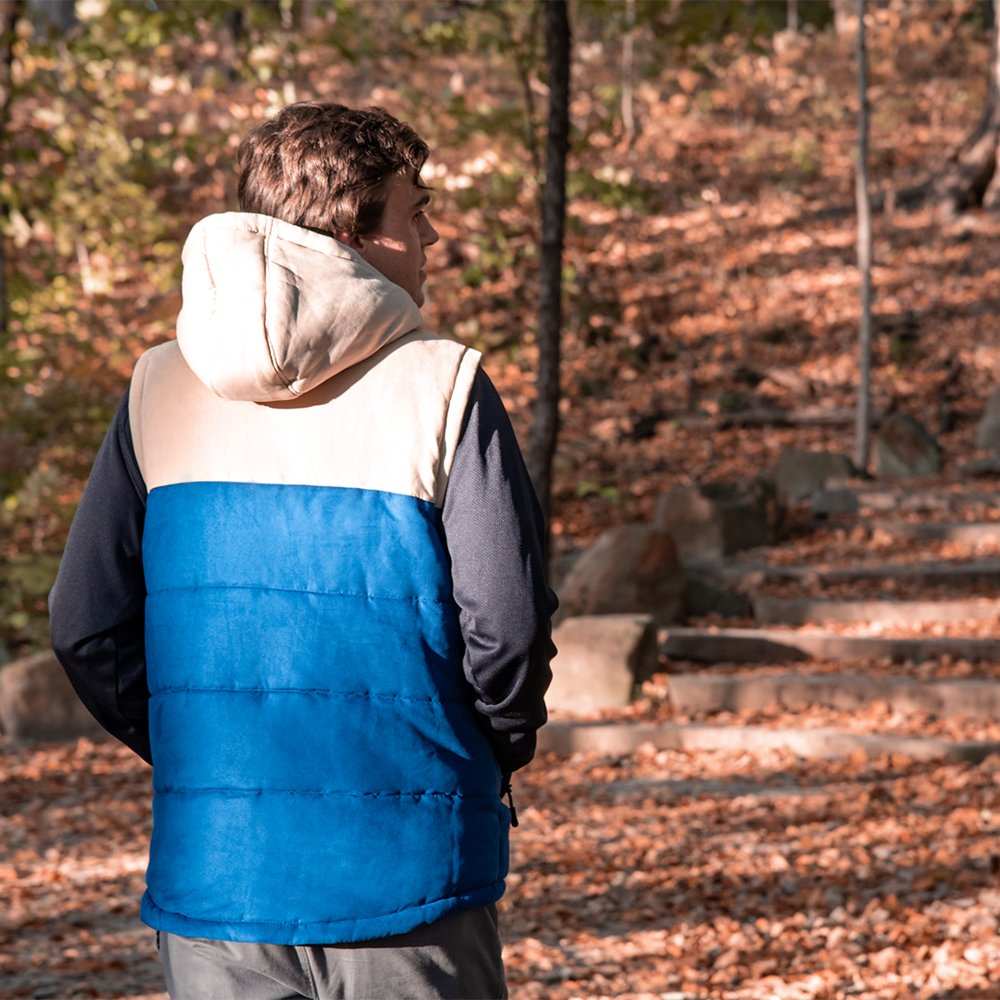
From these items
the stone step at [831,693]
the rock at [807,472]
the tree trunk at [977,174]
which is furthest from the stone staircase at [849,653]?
the tree trunk at [977,174]

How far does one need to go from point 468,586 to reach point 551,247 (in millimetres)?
7474

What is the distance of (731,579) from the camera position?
1040cm

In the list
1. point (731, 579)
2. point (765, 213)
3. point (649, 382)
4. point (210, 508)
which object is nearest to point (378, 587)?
point (210, 508)

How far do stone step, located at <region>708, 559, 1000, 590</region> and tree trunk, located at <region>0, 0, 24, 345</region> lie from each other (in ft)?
17.8

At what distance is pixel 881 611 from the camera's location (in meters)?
9.31

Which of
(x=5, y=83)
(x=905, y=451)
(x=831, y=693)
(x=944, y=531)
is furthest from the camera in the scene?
(x=905, y=451)

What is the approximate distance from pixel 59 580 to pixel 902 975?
3.54 metres

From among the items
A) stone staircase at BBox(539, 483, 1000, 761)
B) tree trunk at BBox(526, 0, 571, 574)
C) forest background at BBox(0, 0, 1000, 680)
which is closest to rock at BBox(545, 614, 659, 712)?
stone staircase at BBox(539, 483, 1000, 761)

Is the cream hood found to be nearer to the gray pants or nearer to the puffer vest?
the puffer vest

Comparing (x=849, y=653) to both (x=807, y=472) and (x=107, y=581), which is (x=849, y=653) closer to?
(x=807, y=472)

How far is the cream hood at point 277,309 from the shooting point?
1677 mm

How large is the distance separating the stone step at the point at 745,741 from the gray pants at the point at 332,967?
588cm

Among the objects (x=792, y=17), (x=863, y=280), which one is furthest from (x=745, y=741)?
(x=792, y=17)

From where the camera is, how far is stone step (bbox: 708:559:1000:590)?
9.82 m
